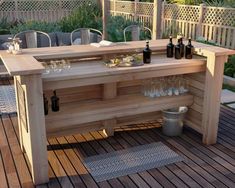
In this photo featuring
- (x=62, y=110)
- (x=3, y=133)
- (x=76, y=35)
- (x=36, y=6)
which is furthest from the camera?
(x=36, y=6)

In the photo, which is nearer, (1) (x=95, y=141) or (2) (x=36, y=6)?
(1) (x=95, y=141)

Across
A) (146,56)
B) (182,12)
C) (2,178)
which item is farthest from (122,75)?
(182,12)

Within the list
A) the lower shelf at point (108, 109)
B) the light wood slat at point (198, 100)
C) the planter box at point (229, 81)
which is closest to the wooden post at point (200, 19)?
the planter box at point (229, 81)

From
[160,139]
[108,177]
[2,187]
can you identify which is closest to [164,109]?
[160,139]

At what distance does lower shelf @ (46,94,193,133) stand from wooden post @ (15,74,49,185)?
12.0 inches

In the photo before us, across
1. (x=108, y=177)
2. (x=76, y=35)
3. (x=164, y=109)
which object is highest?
(x=76, y=35)

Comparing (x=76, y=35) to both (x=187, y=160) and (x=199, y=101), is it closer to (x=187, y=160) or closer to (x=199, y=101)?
(x=199, y=101)

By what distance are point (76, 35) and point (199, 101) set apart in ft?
12.2

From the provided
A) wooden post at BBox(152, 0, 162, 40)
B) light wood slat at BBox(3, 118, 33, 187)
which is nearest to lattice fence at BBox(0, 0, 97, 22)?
wooden post at BBox(152, 0, 162, 40)

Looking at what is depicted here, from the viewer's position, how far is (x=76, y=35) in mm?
6723

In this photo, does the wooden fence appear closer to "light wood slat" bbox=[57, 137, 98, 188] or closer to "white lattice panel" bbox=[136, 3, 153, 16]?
"white lattice panel" bbox=[136, 3, 153, 16]

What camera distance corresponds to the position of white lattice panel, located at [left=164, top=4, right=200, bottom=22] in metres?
8.26

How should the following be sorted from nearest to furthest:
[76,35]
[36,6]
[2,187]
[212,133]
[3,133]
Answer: [2,187]
[212,133]
[3,133]
[76,35]
[36,6]

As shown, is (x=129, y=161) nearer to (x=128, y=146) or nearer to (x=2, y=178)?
(x=128, y=146)
